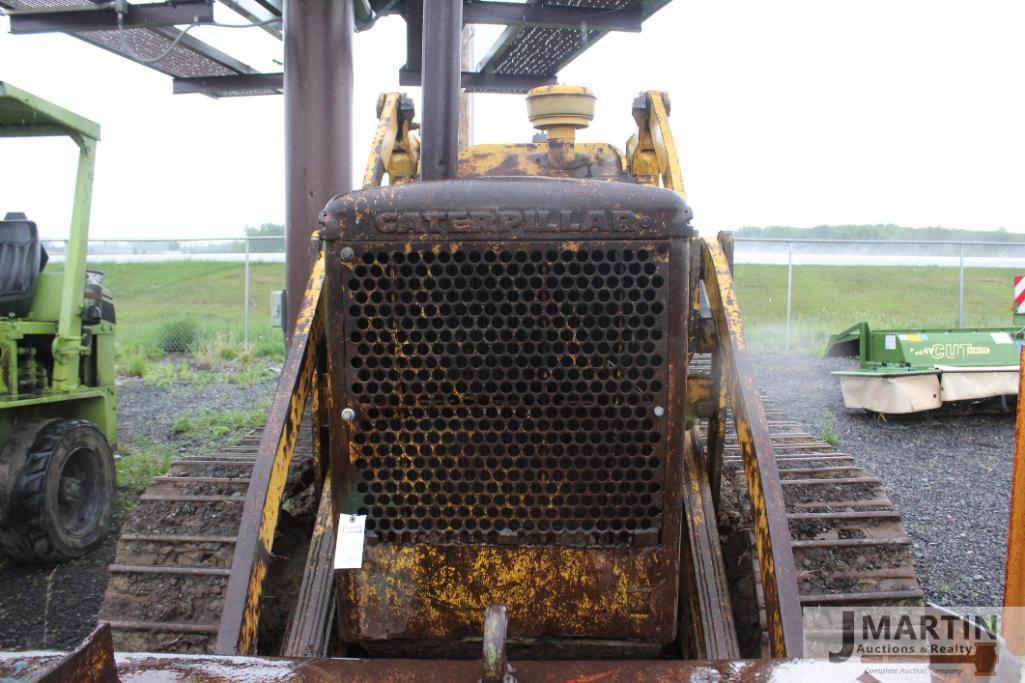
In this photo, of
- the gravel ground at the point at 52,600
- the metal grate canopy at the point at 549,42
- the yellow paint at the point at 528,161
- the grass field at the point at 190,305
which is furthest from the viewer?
the grass field at the point at 190,305

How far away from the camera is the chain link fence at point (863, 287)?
15.7 metres

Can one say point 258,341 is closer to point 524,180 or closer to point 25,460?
point 25,460

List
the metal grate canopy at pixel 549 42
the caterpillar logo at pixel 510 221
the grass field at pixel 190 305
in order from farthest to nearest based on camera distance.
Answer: the grass field at pixel 190 305 → the metal grate canopy at pixel 549 42 → the caterpillar logo at pixel 510 221

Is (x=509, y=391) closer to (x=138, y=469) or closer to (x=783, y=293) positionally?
(x=138, y=469)

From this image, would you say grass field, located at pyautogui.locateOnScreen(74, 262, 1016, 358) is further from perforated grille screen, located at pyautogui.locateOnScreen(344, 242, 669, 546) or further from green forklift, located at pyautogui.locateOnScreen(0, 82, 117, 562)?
perforated grille screen, located at pyautogui.locateOnScreen(344, 242, 669, 546)

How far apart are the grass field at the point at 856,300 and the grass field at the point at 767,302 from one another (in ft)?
0.10

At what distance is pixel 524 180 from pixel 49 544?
165 inches

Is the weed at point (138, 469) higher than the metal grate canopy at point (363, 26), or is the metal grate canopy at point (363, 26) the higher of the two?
the metal grate canopy at point (363, 26)

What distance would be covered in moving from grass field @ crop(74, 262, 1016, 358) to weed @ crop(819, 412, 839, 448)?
6.13m

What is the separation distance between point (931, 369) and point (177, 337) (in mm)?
13732

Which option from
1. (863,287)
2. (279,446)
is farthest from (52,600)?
(863,287)

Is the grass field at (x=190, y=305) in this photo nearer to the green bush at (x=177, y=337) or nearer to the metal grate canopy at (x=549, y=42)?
the green bush at (x=177, y=337)

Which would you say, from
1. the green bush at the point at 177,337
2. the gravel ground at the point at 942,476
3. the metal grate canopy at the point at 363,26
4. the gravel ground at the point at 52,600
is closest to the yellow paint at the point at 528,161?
the metal grate canopy at the point at 363,26

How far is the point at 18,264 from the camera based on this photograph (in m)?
5.80
